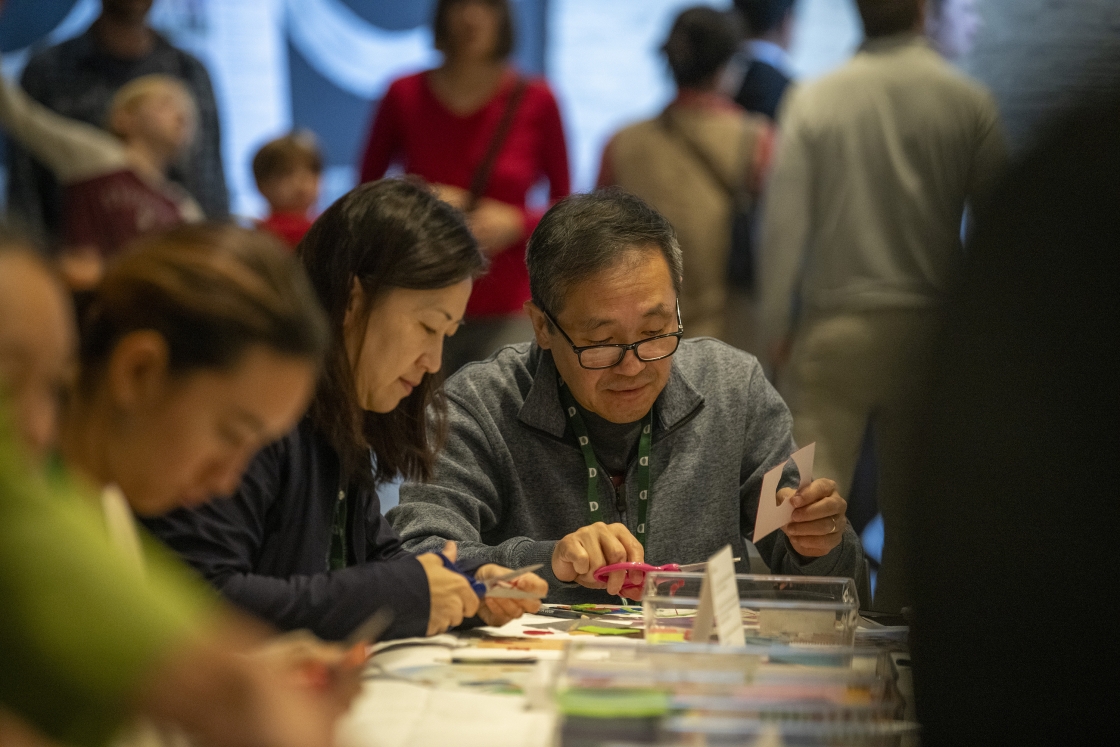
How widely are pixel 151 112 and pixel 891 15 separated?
2.38 meters

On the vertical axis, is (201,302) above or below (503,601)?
above

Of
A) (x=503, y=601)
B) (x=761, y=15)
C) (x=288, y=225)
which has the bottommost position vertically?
(x=288, y=225)

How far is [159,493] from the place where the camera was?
1171mm

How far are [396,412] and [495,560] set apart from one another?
318mm

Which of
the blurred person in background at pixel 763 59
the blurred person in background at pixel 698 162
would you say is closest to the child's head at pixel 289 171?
the blurred person in background at pixel 698 162

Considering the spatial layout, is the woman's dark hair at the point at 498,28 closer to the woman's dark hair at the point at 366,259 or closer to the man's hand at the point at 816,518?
the woman's dark hair at the point at 366,259

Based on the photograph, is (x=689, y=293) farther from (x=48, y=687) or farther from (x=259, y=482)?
(x=48, y=687)

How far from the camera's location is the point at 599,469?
7.47 feet

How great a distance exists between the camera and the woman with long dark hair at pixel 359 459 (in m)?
1.60

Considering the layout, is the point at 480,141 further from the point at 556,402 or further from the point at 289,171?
the point at 556,402

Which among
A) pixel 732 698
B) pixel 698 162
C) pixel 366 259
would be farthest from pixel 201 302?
pixel 698 162

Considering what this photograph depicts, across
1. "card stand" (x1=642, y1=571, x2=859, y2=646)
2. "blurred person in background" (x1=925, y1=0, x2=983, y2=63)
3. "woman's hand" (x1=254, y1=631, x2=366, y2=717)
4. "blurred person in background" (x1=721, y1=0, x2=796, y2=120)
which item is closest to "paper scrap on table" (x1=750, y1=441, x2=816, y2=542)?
"card stand" (x1=642, y1=571, x2=859, y2=646)

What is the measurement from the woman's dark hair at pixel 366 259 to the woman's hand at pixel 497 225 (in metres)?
1.61

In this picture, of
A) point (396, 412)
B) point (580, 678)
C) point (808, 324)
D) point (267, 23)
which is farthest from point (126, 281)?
point (267, 23)
